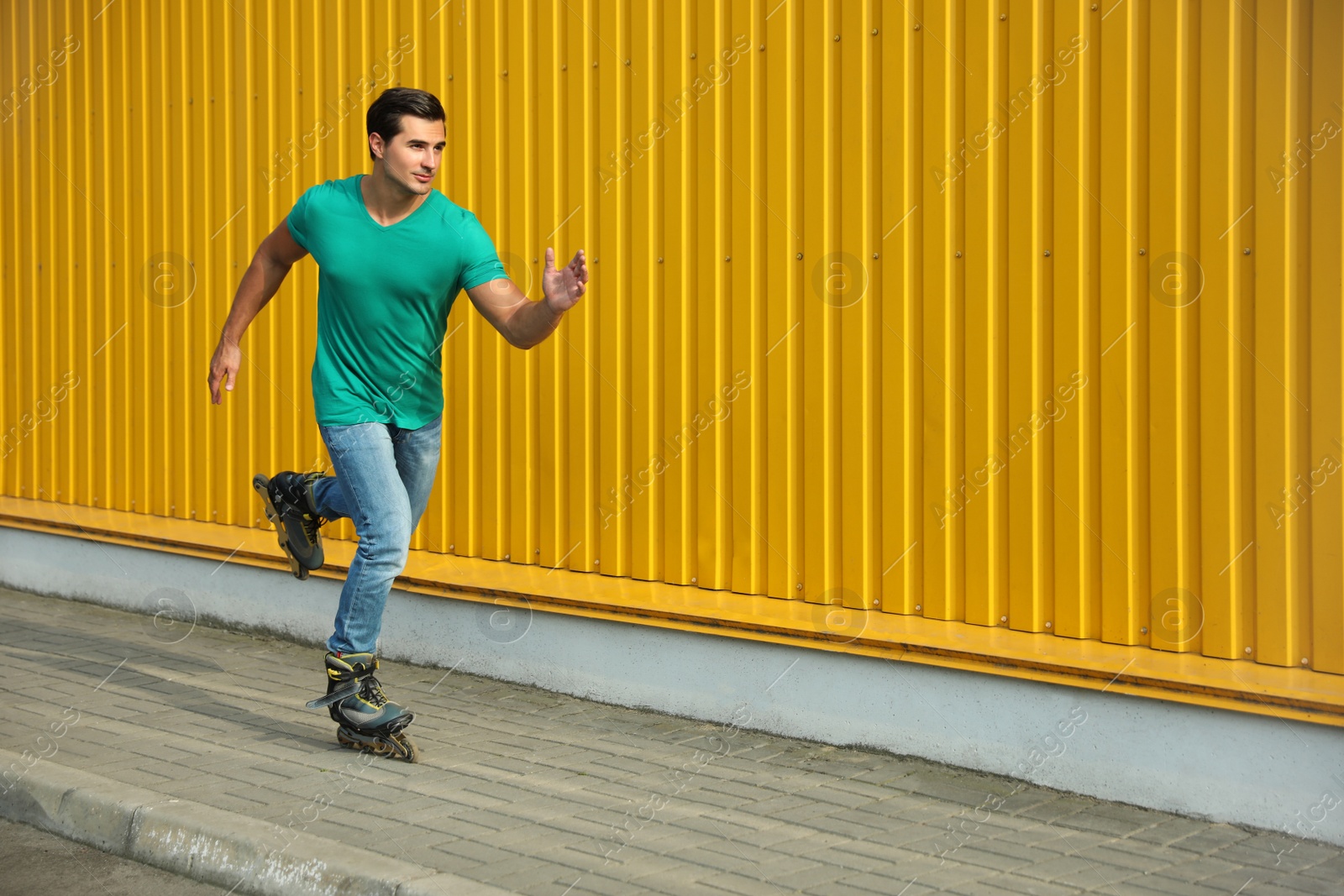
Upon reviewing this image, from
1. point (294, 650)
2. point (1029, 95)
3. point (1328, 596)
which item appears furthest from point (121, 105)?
point (1328, 596)

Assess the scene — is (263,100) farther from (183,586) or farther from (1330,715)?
(1330,715)

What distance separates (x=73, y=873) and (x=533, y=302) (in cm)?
224

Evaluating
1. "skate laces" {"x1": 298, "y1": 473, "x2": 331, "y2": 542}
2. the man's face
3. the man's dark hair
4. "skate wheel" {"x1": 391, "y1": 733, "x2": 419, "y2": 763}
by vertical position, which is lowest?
"skate wheel" {"x1": 391, "y1": 733, "x2": 419, "y2": 763}

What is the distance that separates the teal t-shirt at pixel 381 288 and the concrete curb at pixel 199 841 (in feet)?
4.64

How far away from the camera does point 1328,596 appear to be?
439 cm

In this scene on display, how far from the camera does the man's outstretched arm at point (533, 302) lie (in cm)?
452

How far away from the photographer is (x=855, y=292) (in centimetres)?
538

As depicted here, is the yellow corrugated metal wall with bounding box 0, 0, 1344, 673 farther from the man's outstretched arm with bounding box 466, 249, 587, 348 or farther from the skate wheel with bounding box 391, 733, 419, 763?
the skate wheel with bounding box 391, 733, 419, 763

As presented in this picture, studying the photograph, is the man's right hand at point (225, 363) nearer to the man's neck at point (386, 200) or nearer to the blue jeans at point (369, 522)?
the blue jeans at point (369, 522)

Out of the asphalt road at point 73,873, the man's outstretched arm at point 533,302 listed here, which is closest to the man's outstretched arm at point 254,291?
the man's outstretched arm at point 533,302

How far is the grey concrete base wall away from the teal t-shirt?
1434mm

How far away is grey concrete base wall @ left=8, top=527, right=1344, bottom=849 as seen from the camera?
4.40 m

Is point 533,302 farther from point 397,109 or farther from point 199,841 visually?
point 199,841

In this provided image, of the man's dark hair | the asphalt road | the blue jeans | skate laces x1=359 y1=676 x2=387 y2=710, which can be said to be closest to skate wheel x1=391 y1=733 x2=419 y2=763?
skate laces x1=359 y1=676 x2=387 y2=710
